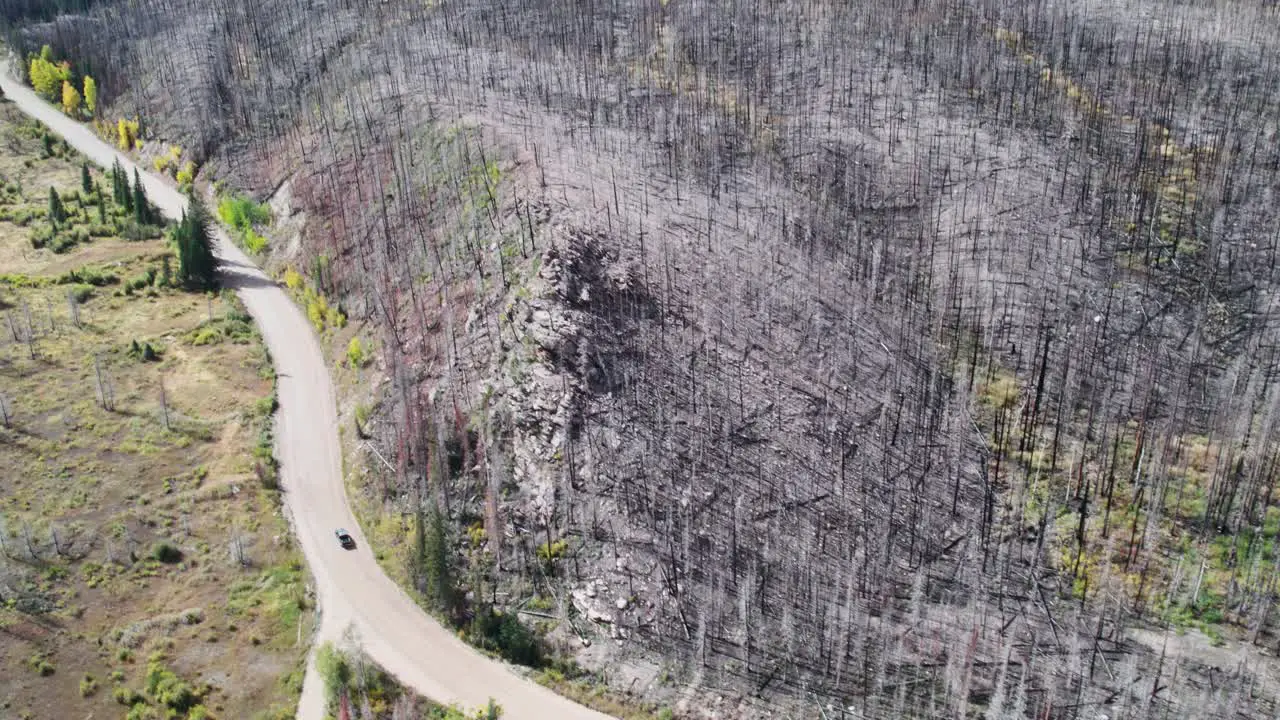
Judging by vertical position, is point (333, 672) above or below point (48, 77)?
below

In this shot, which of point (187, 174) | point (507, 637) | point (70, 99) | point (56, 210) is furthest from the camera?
point (70, 99)

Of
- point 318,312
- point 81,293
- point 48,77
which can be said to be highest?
point 48,77

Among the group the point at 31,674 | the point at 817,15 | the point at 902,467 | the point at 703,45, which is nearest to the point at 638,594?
the point at 902,467

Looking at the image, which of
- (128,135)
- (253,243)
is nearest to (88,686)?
(253,243)

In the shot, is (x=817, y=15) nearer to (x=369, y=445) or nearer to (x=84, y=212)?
(x=369, y=445)

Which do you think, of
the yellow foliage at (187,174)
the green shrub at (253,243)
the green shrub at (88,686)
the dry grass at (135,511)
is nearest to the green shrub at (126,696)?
the dry grass at (135,511)

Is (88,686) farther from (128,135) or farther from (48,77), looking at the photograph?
(48,77)

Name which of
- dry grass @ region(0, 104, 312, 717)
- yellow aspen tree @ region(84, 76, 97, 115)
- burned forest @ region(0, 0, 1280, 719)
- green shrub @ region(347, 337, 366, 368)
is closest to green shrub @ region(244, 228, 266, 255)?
burned forest @ region(0, 0, 1280, 719)
